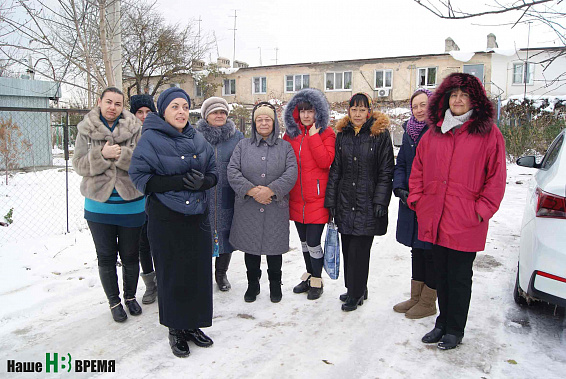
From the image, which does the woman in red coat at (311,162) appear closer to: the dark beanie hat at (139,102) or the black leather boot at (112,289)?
the dark beanie hat at (139,102)

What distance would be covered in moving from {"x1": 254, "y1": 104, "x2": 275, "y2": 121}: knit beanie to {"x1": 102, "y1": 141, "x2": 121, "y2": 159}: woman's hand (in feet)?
4.28

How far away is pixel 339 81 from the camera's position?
85.1 feet

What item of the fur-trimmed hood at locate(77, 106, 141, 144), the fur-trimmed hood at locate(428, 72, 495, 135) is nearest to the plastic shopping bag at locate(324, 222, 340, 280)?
the fur-trimmed hood at locate(428, 72, 495, 135)

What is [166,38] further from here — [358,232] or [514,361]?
[514,361]

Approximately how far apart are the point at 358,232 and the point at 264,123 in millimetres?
1358

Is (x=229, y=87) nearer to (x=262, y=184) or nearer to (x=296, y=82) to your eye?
(x=296, y=82)

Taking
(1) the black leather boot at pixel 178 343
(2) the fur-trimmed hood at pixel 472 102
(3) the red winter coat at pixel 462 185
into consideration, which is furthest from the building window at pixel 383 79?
(1) the black leather boot at pixel 178 343

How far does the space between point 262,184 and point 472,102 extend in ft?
6.29

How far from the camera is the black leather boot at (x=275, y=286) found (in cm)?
398

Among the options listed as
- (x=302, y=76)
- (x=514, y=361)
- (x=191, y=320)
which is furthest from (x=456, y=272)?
(x=302, y=76)

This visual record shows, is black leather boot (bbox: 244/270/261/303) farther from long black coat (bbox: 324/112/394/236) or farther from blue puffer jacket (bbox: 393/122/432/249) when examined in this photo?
blue puffer jacket (bbox: 393/122/432/249)

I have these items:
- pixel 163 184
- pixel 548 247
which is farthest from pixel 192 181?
pixel 548 247

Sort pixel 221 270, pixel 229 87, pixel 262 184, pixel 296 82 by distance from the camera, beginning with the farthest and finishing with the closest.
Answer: pixel 229 87, pixel 296 82, pixel 221 270, pixel 262 184

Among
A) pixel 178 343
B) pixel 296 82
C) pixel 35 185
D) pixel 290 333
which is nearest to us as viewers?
pixel 178 343
